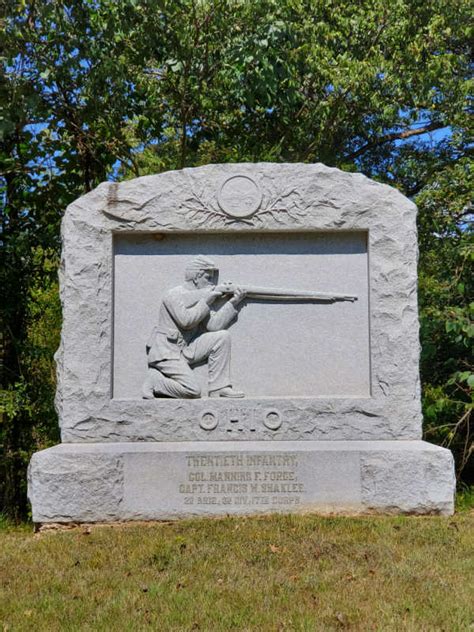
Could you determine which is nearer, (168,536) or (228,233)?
(168,536)

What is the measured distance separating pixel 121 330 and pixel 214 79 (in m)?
4.18

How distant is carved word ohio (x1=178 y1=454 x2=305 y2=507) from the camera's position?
572 centimetres

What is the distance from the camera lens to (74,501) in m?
5.70

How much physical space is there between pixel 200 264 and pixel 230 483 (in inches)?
73.6

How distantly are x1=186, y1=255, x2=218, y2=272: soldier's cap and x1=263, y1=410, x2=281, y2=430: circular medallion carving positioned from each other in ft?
4.40

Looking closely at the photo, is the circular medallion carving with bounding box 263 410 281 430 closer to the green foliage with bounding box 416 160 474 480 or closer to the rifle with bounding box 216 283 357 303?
the rifle with bounding box 216 283 357 303

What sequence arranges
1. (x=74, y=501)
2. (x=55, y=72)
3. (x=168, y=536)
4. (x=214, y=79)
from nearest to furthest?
Result: (x=168, y=536), (x=74, y=501), (x=55, y=72), (x=214, y=79)

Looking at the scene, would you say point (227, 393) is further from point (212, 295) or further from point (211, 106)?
point (211, 106)

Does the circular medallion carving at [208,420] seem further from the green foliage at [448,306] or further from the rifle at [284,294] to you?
the green foliage at [448,306]

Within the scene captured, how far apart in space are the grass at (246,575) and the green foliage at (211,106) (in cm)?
228

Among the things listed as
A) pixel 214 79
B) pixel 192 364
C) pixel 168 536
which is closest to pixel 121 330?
pixel 192 364

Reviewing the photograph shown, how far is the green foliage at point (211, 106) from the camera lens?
757 centimetres

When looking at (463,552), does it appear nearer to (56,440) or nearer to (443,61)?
(56,440)

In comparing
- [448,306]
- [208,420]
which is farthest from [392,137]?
[208,420]
